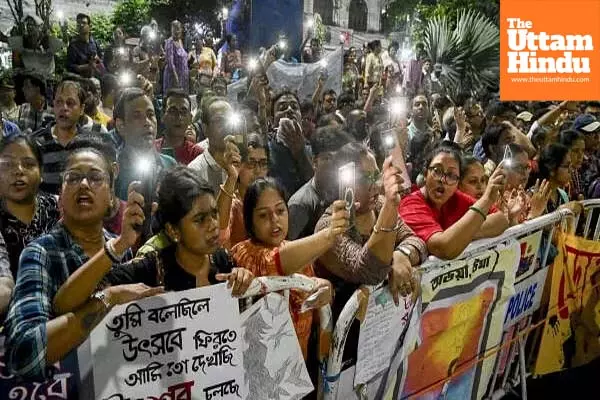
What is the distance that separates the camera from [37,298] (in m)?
2.32

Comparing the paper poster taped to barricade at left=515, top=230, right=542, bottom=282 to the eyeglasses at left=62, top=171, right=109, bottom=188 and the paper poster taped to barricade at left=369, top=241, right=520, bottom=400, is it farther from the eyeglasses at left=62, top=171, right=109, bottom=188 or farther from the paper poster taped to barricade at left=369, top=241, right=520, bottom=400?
the eyeglasses at left=62, top=171, right=109, bottom=188

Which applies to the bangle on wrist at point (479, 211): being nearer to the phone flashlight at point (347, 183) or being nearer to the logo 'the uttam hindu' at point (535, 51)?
the phone flashlight at point (347, 183)

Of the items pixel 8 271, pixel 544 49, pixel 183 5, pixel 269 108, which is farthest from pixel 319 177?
pixel 183 5

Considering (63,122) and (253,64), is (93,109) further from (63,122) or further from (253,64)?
(63,122)

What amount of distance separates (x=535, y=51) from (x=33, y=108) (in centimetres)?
708

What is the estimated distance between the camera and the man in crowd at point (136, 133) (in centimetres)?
402

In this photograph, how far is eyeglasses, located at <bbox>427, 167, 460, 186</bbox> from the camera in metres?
3.94

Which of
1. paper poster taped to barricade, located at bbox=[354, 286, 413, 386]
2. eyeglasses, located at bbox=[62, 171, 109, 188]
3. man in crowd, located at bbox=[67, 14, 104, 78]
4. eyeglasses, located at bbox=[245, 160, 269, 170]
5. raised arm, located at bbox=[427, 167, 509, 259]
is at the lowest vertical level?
paper poster taped to barricade, located at bbox=[354, 286, 413, 386]

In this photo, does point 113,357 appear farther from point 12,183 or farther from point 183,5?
point 183,5

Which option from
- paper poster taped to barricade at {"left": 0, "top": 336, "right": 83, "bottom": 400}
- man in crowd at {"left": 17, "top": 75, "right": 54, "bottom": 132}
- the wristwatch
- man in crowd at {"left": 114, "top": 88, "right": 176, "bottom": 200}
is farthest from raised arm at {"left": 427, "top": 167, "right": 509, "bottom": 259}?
man in crowd at {"left": 17, "top": 75, "right": 54, "bottom": 132}

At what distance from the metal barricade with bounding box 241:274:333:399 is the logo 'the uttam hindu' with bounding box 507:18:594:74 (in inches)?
327

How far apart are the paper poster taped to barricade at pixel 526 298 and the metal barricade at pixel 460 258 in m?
0.11

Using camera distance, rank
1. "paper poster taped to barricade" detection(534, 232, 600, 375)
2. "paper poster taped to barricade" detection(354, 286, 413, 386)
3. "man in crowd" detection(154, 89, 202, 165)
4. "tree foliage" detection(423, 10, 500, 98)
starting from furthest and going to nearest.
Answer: "tree foliage" detection(423, 10, 500, 98)
"man in crowd" detection(154, 89, 202, 165)
"paper poster taped to barricade" detection(534, 232, 600, 375)
"paper poster taped to barricade" detection(354, 286, 413, 386)

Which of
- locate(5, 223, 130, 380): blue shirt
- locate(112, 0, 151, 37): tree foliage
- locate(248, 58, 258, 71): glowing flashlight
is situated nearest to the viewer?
locate(5, 223, 130, 380): blue shirt
